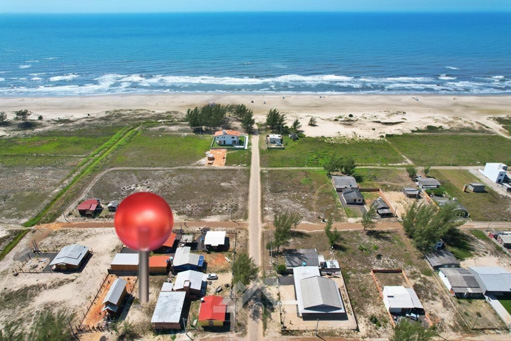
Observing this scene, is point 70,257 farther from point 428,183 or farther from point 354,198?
point 428,183

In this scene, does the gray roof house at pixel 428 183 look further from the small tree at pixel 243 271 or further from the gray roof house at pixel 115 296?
the gray roof house at pixel 115 296

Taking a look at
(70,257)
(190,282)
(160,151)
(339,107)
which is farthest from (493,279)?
(339,107)

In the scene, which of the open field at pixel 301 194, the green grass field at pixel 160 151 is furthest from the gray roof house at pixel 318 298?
the green grass field at pixel 160 151

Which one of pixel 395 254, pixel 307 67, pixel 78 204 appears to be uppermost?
pixel 307 67

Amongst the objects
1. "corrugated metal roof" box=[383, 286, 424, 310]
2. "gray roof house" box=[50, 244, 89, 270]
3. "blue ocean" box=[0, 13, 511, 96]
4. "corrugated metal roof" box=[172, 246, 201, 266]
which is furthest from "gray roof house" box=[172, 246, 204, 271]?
"blue ocean" box=[0, 13, 511, 96]

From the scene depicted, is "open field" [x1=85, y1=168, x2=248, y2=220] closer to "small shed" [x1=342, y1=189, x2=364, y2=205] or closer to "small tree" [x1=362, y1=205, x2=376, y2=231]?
"small shed" [x1=342, y1=189, x2=364, y2=205]

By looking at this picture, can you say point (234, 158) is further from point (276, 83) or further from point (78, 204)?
point (276, 83)

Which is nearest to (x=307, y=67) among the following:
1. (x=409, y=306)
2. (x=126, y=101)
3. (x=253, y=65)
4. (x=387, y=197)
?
(x=253, y=65)
